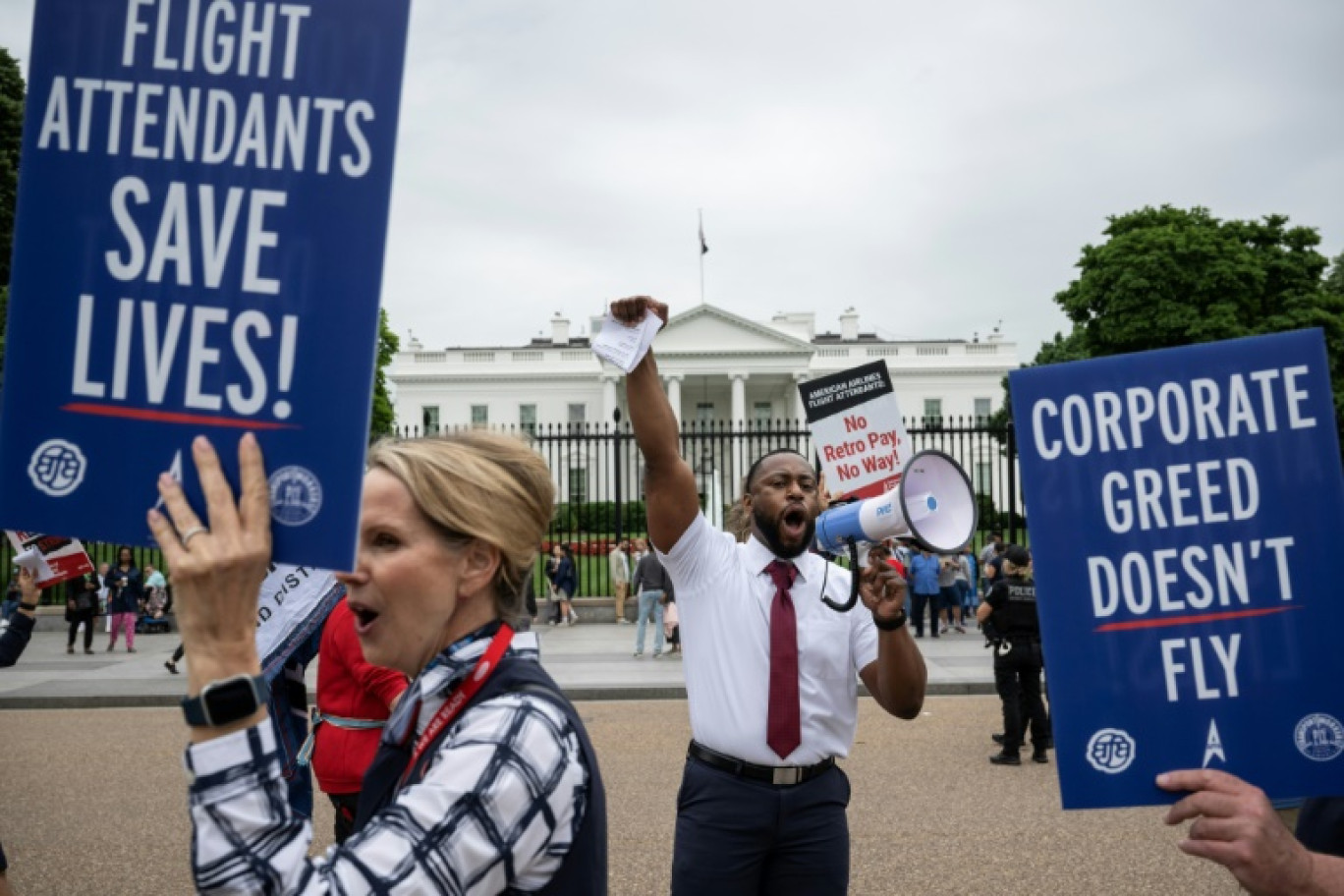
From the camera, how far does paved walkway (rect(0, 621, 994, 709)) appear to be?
1156 cm

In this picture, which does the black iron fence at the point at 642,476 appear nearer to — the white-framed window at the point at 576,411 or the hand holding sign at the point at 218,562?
the hand holding sign at the point at 218,562

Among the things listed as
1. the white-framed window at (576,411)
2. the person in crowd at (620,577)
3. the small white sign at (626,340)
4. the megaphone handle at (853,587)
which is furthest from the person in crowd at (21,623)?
the white-framed window at (576,411)

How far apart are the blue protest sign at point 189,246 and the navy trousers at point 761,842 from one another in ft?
6.29

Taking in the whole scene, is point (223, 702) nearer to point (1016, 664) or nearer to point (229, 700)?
point (229, 700)

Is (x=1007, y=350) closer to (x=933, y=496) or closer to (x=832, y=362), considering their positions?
(x=832, y=362)

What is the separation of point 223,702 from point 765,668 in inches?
81.7

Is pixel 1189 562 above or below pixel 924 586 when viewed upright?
below

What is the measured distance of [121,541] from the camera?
1.36 m

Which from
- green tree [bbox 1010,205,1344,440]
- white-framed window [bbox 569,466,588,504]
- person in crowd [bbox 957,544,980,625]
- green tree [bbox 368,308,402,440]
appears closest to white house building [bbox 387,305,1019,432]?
white-framed window [bbox 569,466,588,504]

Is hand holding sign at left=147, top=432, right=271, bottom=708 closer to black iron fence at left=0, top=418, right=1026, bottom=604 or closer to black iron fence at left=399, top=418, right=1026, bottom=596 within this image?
black iron fence at left=399, top=418, right=1026, bottom=596

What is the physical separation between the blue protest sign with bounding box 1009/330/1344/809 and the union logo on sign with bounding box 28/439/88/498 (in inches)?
58.5

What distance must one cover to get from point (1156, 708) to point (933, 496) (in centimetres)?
110

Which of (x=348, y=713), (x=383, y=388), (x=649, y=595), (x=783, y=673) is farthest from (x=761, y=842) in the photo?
(x=383, y=388)

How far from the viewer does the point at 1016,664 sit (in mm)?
8273
